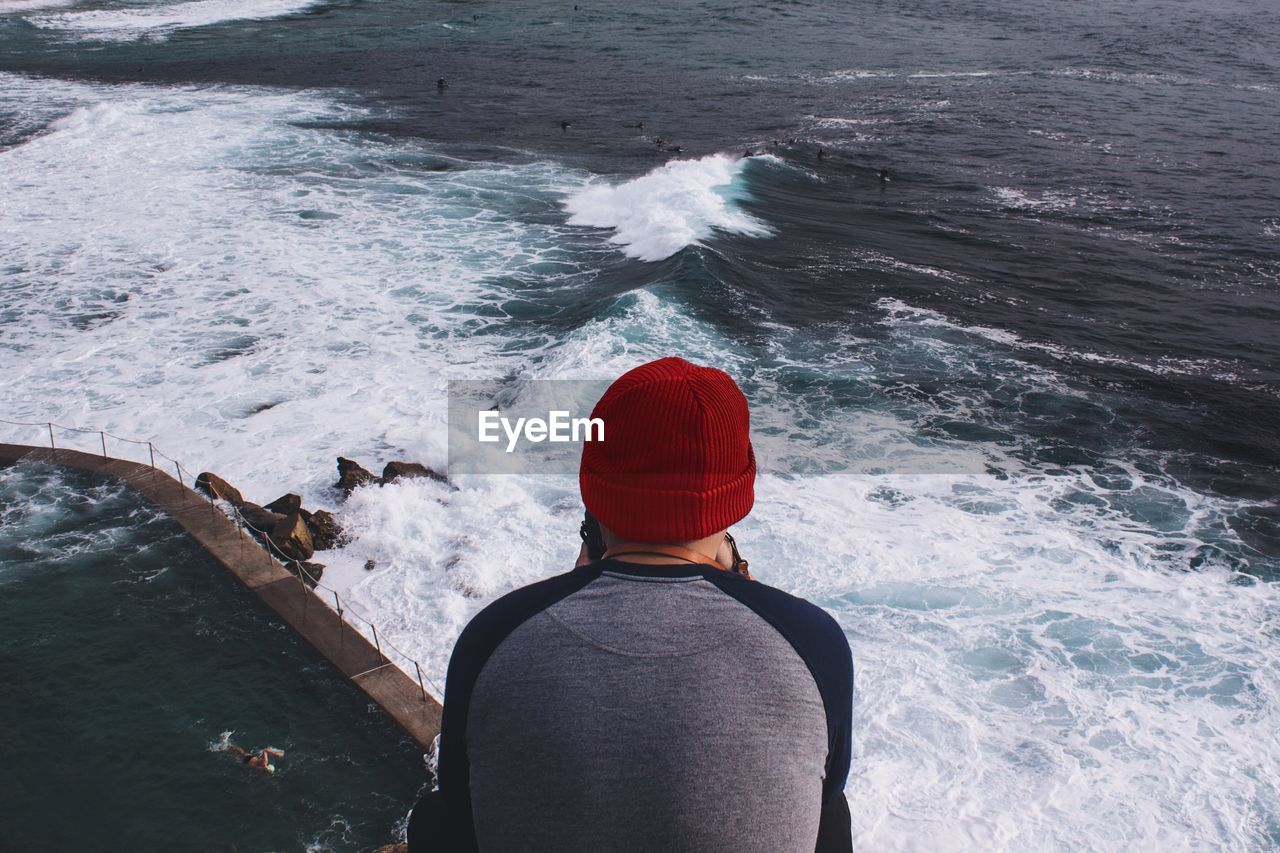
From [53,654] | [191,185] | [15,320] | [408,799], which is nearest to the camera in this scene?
[408,799]

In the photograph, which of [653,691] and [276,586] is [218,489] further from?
[653,691]

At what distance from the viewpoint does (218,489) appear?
8.58 meters

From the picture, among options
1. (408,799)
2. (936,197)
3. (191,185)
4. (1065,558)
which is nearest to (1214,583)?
(1065,558)

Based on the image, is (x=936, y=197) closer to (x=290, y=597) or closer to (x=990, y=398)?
(x=990, y=398)

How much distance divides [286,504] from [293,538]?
0.90 metres

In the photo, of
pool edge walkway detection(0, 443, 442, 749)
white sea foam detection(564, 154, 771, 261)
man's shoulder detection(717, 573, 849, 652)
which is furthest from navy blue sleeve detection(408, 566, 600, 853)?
white sea foam detection(564, 154, 771, 261)

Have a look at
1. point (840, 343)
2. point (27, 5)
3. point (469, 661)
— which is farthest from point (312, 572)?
point (27, 5)

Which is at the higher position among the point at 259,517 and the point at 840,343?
the point at 840,343

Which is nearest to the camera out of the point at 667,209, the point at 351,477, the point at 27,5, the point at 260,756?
the point at 260,756

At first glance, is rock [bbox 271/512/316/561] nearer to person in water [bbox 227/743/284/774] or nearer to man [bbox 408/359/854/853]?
person in water [bbox 227/743/284/774]

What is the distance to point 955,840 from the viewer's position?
560 cm

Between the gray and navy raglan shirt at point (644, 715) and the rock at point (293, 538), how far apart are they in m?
7.12

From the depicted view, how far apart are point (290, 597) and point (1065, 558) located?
684 cm

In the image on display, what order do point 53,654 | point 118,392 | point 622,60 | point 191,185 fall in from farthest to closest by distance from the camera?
point 622,60
point 191,185
point 118,392
point 53,654
